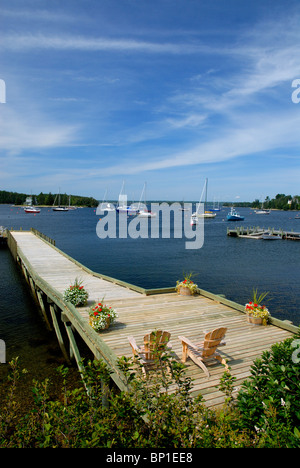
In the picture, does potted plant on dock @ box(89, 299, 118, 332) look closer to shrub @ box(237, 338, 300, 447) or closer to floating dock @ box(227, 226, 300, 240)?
shrub @ box(237, 338, 300, 447)

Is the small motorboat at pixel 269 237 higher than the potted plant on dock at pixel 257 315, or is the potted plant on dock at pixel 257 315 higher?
the potted plant on dock at pixel 257 315

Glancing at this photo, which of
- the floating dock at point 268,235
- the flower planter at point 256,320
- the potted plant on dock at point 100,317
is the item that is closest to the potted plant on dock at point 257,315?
the flower planter at point 256,320

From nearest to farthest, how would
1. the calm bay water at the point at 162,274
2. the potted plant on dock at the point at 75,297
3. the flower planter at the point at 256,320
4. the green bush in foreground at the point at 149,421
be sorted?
the green bush in foreground at the point at 149,421 < the flower planter at the point at 256,320 < the potted plant on dock at the point at 75,297 < the calm bay water at the point at 162,274

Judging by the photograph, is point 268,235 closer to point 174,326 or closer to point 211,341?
point 174,326

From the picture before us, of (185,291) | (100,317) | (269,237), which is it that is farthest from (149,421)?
(269,237)

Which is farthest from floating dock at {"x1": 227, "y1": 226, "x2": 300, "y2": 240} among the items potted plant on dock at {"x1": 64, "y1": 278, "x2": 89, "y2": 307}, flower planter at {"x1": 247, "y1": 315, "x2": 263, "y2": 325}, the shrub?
the shrub

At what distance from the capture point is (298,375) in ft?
12.5

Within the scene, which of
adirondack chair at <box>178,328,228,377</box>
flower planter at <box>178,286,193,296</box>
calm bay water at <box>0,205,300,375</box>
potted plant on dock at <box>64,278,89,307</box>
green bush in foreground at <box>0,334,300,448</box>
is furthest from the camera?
calm bay water at <box>0,205,300,375</box>

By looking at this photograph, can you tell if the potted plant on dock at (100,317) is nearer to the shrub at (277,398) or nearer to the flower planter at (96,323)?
the flower planter at (96,323)

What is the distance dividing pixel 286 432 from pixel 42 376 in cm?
938

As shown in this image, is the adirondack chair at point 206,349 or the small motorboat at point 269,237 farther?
the small motorboat at point 269,237

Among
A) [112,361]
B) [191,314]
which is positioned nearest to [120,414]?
[112,361]

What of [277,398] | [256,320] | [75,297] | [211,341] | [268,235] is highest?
[277,398]
